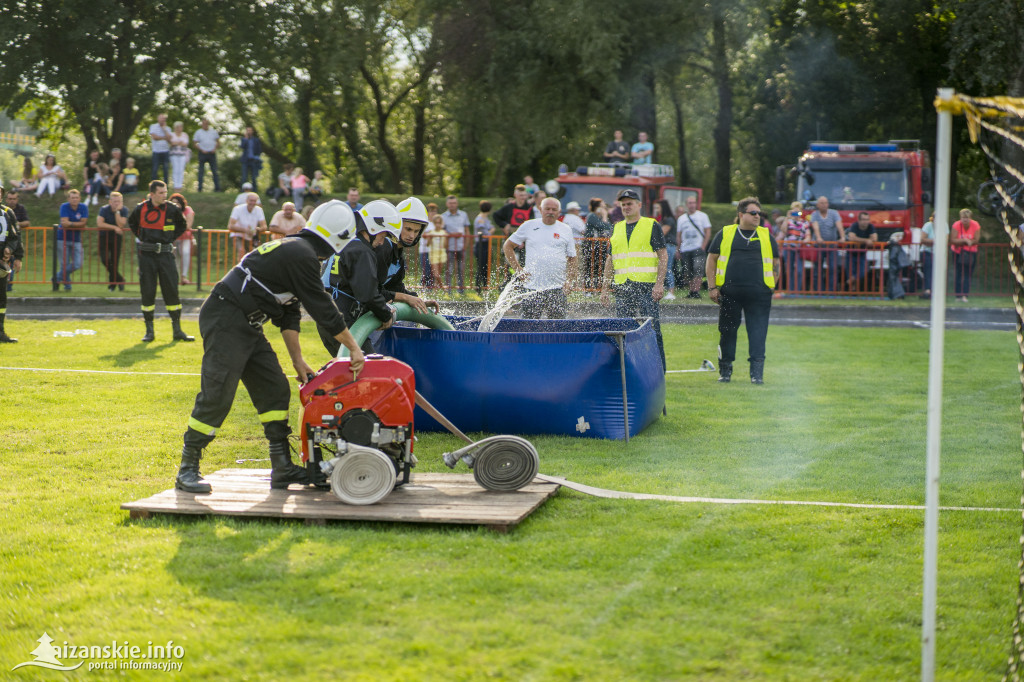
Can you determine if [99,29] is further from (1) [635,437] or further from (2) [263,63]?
(1) [635,437]

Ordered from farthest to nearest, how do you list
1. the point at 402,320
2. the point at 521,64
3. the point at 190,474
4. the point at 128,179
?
the point at 521,64 → the point at 128,179 → the point at 402,320 → the point at 190,474

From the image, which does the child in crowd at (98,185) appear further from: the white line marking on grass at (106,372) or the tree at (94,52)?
the white line marking on grass at (106,372)

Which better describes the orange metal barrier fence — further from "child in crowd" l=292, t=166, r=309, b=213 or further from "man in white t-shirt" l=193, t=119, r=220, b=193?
"man in white t-shirt" l=193, t=119, r=220, b=193

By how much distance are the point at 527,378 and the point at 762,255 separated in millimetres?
4243

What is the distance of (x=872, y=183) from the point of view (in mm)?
23062

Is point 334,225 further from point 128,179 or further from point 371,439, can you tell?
point 128,179

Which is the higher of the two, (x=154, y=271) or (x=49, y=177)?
(x=49, y=177)

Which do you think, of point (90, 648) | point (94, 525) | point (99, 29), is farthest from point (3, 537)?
point (99, 29)

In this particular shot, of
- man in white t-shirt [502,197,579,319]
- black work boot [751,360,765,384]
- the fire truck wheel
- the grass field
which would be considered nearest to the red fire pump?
the fire truck wheel

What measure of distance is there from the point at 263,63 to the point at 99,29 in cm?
493

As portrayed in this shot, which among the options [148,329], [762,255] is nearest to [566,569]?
[762,255]

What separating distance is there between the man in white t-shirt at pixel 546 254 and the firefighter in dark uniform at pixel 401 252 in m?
3.79

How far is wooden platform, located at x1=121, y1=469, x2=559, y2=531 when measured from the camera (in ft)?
20.3

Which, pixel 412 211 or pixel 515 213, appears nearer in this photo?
pixel 412 211
